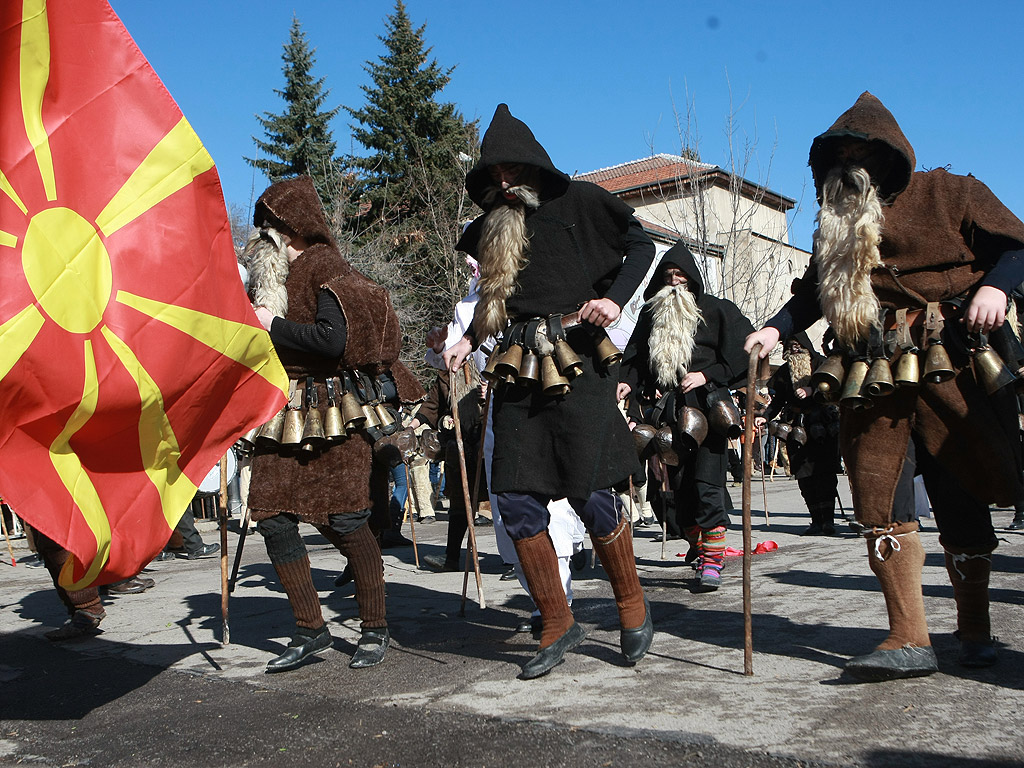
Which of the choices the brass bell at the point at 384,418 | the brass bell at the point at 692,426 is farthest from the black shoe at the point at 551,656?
the brass bell at the point at 692,426

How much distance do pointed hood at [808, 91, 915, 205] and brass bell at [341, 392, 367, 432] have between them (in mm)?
2058

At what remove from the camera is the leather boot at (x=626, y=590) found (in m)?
3.93

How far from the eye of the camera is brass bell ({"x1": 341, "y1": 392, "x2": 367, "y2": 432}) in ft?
14.0

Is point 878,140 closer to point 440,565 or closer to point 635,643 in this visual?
point 635,643

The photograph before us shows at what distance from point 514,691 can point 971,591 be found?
5.43 ft

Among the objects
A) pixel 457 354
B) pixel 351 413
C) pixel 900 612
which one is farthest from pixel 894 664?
pixel 351 413

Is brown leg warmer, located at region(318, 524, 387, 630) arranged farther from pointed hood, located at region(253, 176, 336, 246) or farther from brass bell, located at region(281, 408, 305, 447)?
pointed hood, located at region(253, 176, 336, 246)

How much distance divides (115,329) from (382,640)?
1702 millimetres

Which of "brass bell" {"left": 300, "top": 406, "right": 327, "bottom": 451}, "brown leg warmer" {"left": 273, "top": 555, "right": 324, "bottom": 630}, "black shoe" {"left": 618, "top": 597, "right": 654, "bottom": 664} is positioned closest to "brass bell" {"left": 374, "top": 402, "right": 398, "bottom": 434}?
"brass bell" {"left": 300, "top": 406, "right": 327, "bottom": 451}

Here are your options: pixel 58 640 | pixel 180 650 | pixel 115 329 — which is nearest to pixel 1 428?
pixel 115 329

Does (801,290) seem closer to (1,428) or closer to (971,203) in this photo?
(971,203)

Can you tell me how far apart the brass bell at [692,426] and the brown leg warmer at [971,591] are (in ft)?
8.52

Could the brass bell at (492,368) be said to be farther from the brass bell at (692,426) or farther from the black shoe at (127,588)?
the black shoe at (127,588)

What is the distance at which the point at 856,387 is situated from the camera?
3508 mm
